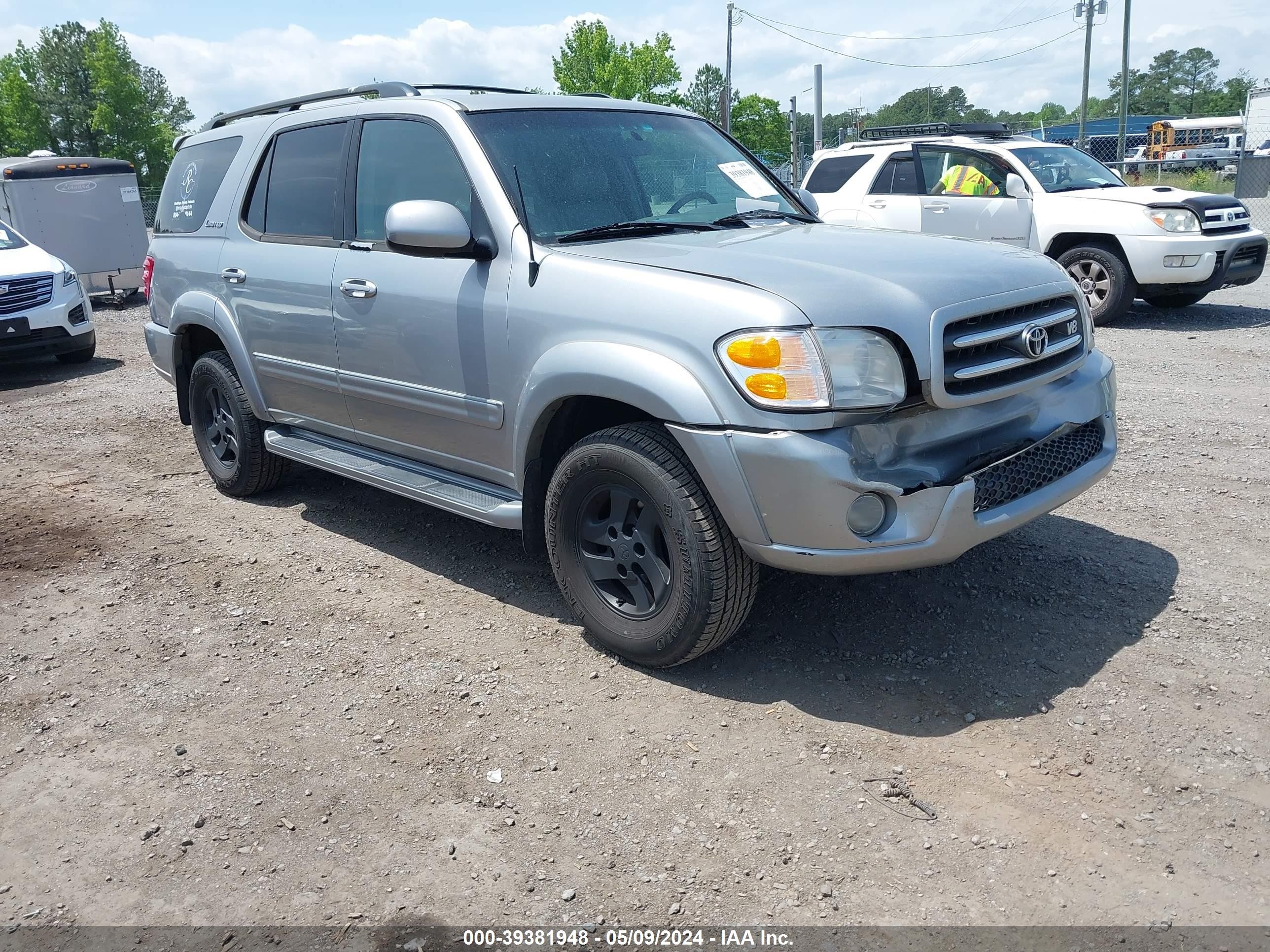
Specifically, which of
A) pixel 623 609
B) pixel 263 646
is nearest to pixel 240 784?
pixel 263 646

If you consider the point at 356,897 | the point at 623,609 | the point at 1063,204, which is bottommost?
the point at 356,897

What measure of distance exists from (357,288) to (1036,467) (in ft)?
9.03

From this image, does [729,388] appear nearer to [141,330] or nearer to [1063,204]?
[1063,204]

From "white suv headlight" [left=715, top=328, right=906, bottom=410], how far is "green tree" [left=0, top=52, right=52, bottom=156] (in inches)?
2401

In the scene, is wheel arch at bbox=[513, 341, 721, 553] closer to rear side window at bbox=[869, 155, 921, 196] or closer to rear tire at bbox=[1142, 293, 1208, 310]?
rear side window at bbox=[869, 155, 921, 196]

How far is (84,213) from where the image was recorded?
16.6m

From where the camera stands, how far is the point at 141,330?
1383 centimetres

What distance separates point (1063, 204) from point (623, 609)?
8.20 m

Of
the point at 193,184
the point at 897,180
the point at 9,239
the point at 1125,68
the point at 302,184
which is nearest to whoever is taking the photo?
the point at 302,184

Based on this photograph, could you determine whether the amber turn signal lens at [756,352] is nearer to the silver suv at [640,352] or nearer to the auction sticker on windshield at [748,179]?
the silver suv at [640,352]

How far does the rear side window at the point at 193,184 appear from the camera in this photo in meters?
5.57

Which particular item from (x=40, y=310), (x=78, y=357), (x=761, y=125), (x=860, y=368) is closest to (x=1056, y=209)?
(x=860, y=368)

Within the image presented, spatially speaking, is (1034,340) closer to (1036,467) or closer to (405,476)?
(1036,467)

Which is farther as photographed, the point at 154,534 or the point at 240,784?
the point at 154,534
